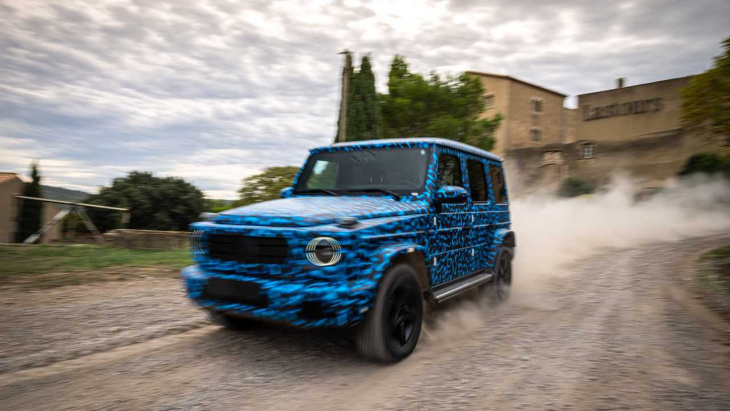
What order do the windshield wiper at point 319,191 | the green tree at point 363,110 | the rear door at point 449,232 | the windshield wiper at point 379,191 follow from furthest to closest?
the green tree at point 363,110, the windshield wiper at point 319,191, the rear door at point 449,232, the windshield wiper at point 379,191

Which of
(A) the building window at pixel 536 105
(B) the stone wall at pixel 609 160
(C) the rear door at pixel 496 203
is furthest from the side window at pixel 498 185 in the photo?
(A) the building window at pixel 536 105

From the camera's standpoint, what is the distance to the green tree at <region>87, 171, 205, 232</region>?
787 inches

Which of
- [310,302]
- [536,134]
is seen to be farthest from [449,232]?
[536,134]

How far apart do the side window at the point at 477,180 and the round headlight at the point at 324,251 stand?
262cm

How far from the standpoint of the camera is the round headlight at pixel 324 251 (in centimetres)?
335

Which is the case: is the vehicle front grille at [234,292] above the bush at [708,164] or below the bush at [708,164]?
below

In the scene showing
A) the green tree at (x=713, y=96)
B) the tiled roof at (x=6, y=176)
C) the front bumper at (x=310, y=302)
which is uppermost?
the green tree at (x=713, y=96)

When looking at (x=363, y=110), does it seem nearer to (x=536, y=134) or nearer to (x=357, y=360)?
(x=357, y=360)

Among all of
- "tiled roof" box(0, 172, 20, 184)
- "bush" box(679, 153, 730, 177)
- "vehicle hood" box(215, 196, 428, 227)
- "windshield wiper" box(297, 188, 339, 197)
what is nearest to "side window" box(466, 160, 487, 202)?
"vehicle hood" box(215, 196, 428, 227)

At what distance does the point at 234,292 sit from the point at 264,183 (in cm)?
1428

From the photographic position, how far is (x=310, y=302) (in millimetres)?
3277

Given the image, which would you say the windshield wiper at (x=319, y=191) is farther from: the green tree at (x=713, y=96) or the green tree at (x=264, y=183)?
the green tree at (x=264, y=183)

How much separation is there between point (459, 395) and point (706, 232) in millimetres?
16723

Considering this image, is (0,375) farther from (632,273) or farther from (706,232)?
(706,232)
